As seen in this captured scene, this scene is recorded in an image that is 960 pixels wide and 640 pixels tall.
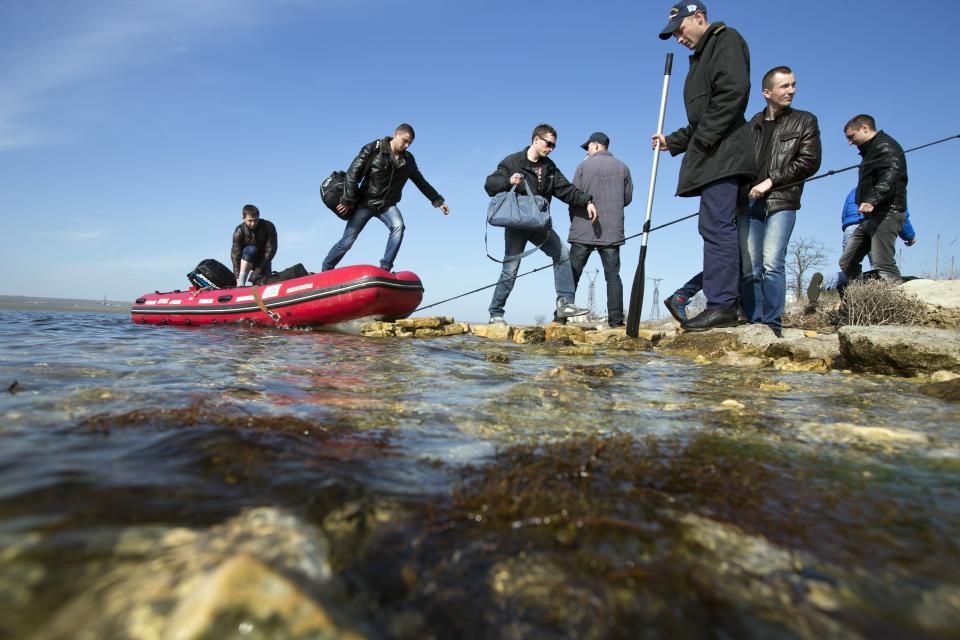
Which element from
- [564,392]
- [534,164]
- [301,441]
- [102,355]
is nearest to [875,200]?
[534,164]

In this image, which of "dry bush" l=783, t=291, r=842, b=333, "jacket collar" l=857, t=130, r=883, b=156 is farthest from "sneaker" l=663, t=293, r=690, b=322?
"jacket collar" l=857, t=130, r=883, b=156

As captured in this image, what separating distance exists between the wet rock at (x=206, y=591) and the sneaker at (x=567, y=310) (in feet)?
23.5

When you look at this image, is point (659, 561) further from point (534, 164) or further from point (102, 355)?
point (534, 164)

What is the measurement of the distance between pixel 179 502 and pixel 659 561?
1.10 metres

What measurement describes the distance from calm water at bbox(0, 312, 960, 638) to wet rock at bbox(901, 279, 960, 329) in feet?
17.0

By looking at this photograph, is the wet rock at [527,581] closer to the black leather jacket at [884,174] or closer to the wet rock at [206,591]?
the wet rock at [206,591]

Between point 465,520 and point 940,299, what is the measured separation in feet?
25.4

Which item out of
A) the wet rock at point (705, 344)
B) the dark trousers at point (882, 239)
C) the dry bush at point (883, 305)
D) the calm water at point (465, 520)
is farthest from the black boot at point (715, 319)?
the calm water at point (465, 520)

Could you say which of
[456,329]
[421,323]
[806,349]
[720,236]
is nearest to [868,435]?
[806,349]

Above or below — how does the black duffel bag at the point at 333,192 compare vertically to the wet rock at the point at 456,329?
above

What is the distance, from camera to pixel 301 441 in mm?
1730

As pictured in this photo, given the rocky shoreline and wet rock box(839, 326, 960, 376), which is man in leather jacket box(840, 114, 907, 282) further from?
wet rock box(839, 326, 960, 376)

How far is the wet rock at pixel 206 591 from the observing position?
77 centimetres

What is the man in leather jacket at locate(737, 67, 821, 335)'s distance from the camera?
5137 millimetres
